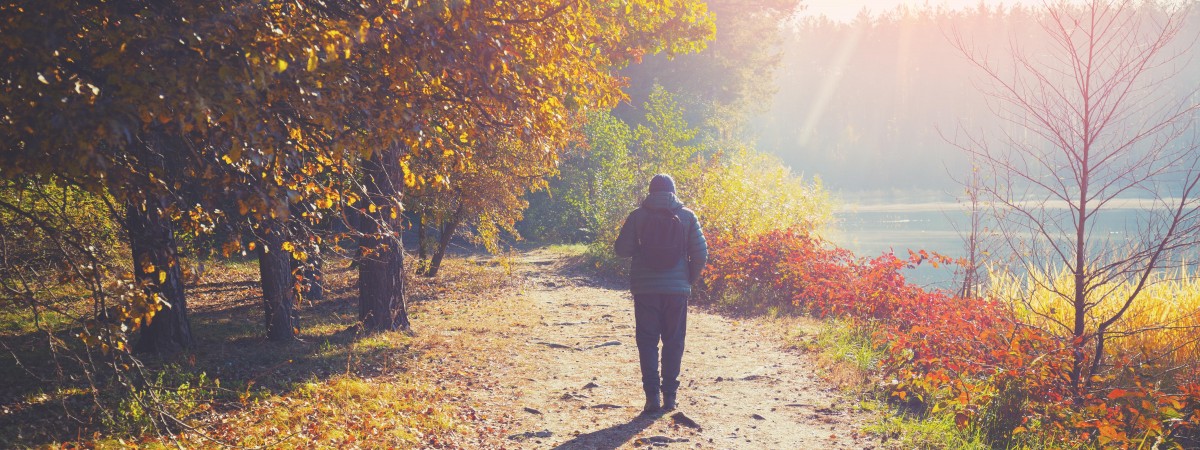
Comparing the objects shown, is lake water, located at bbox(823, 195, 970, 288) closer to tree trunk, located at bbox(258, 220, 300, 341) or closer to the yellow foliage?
the yellow foliage

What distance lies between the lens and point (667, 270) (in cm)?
653

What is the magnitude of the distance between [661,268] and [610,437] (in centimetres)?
146

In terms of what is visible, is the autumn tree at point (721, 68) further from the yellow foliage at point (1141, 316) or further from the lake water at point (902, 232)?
the yellow foliage at point (1141, 316)

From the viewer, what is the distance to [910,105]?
7844 cm

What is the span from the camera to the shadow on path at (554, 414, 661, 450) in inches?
236

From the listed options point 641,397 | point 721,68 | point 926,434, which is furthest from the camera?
point 721,68

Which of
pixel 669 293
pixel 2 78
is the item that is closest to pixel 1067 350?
pixel 669 293

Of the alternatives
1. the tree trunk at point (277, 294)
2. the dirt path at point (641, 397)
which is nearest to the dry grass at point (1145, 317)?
the dirt path at point (641, 397)

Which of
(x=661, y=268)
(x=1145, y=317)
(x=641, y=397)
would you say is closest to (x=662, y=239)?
(x=661, y=268)

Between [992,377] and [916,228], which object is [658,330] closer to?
[992,377]

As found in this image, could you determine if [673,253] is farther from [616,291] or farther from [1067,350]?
[616,291]

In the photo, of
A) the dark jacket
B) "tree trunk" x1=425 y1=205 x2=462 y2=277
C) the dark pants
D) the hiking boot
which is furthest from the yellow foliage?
"tree trunk" x1=425 y1=205 x2=462 y2=277

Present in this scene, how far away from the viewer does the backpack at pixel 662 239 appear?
6.51 m

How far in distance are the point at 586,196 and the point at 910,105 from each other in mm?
63564
